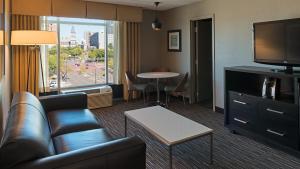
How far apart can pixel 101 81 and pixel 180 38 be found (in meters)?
2.40

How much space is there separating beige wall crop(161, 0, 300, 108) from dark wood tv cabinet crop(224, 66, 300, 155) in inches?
25.2

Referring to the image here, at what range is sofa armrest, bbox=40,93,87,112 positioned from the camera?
10.4ft

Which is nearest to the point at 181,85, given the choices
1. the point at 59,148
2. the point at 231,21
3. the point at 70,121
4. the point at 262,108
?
the point at 231,21

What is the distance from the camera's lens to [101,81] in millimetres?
5996

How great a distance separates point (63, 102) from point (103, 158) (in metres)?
1.98

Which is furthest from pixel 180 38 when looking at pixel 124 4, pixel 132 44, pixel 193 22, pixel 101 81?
pixel 101 81

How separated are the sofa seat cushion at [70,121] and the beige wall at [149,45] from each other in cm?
362

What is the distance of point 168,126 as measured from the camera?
2.66 metres

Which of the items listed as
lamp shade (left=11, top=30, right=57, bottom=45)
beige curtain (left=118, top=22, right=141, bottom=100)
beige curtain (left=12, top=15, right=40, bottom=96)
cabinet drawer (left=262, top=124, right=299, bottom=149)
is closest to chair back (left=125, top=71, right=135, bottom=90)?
beige curtain (left=118, top=22, right=141, bottom=100)

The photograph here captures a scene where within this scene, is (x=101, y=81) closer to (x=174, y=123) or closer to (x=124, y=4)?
(x=124, y=4)

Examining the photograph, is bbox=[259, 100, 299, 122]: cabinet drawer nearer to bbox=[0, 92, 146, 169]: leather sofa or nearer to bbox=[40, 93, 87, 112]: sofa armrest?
bbox=[0, 92, 146, 169]: leather sofa

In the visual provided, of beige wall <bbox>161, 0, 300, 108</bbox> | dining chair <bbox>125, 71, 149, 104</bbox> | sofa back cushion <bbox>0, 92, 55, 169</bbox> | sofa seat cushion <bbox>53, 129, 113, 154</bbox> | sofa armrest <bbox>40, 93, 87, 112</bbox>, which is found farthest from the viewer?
dining chair <bbox>125, 71, 149, 104</bbox>

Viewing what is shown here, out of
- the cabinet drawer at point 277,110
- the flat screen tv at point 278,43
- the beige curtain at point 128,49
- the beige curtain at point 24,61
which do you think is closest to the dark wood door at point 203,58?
the beige curtain at point 128,49

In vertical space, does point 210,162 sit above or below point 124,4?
below
